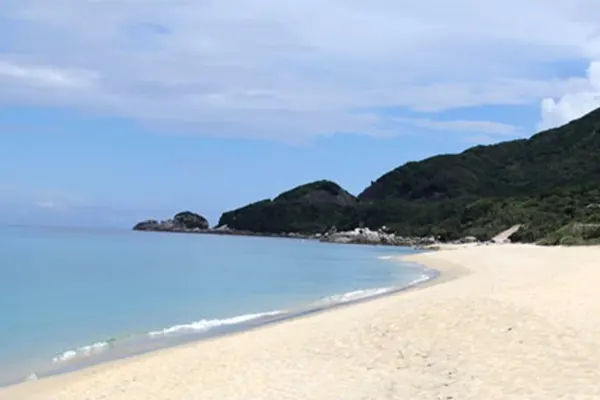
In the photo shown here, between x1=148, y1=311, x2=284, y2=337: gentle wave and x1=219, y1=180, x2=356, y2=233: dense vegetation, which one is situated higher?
x1=219, y1=180, x2=356, y2=233: dense vegetation

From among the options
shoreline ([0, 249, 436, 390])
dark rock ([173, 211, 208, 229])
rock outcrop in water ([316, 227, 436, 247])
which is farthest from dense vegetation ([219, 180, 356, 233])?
shoreline ([0, 249, 436, 390])

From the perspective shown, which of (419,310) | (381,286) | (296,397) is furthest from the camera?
(381,286)

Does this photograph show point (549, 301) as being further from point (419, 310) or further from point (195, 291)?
point (195, 291)

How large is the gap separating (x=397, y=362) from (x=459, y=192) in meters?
148

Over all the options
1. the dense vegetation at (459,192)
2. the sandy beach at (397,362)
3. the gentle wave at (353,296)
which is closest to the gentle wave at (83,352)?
the sandy beach at (397,362)

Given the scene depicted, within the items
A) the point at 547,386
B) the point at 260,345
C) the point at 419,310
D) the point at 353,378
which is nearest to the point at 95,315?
the point at 260,345

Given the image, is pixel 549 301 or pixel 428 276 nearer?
pixel 549 301

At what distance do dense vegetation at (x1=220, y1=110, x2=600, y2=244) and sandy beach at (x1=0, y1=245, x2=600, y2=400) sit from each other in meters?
83.1

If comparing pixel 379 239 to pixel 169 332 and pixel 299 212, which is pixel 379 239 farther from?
pixel 169 332

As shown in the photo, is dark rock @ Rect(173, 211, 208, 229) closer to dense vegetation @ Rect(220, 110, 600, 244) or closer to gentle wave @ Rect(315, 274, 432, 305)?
dense vegetation @ Rect(220, 110, 600, 244)

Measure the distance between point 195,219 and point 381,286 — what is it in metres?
145

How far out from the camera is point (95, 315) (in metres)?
23.6

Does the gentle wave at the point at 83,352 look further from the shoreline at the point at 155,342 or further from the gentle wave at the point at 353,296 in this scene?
the gentle wave at the point at 353,296

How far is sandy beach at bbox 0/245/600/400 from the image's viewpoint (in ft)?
27.6
